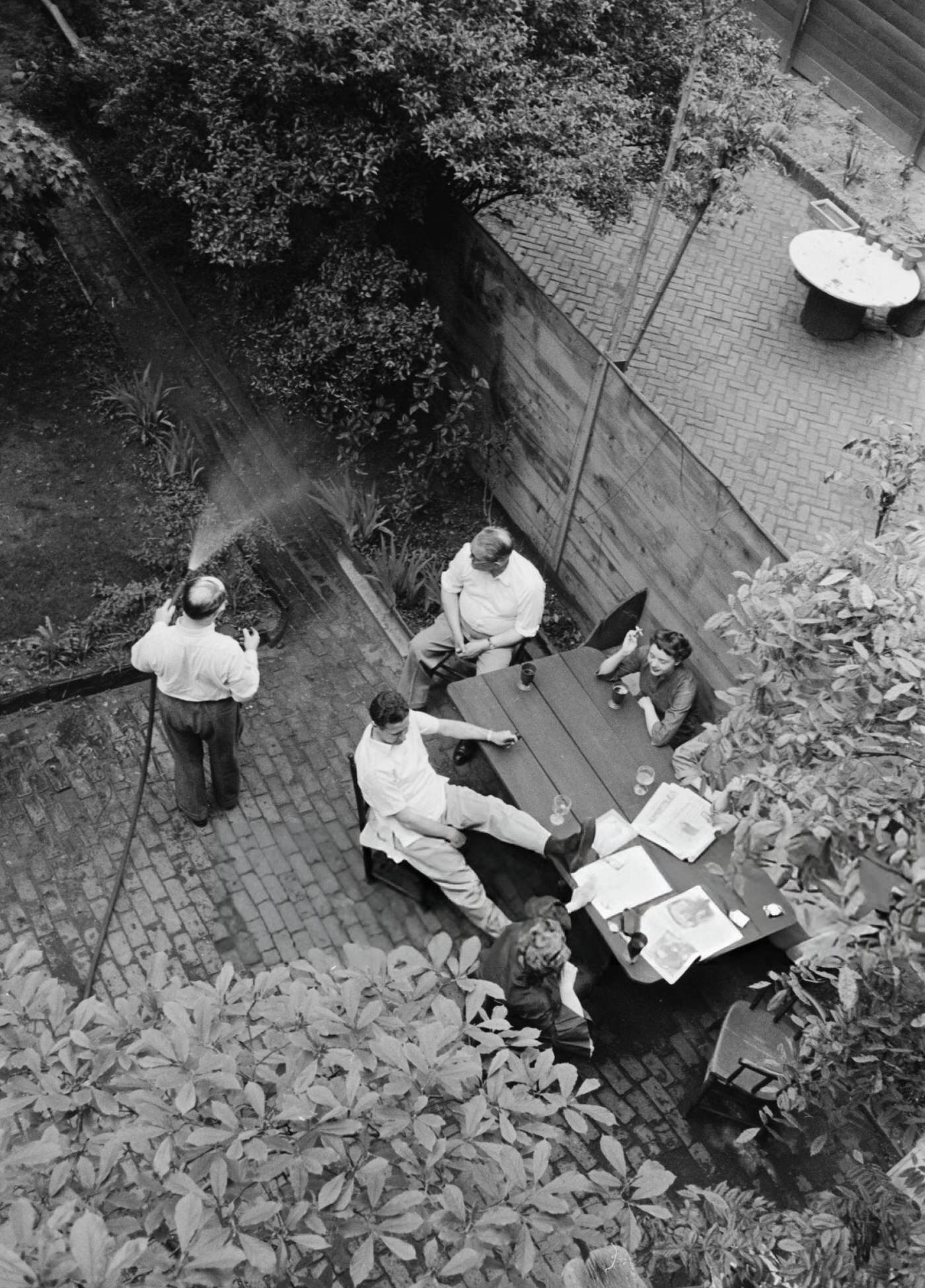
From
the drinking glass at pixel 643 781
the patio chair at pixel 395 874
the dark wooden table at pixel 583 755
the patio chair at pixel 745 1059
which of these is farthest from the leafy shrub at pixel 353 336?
the patio chair at pixel 745 1059

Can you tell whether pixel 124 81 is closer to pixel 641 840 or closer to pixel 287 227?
pixel 287 227

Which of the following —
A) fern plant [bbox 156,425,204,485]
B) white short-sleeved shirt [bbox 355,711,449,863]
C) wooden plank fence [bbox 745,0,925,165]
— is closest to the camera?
white short-sleeved shirt [bbox 355,711,449,863]

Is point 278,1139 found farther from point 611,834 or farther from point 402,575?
point 402,575

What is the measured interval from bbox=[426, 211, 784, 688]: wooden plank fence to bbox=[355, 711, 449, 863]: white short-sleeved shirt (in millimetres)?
1827

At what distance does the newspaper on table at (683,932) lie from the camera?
5227mm

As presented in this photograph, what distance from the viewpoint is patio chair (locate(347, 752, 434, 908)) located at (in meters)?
6.19

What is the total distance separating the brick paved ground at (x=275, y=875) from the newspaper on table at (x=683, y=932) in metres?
0.77

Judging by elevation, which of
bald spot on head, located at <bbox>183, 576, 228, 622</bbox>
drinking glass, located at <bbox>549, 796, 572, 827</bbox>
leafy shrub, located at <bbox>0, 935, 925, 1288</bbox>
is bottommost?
drinking glass, located at <bbox>549, 796, 572, 827</bbox>

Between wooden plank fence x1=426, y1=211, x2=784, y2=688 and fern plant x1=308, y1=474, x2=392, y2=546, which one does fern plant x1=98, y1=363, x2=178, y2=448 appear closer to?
fern plant x1=308, y1=474, x2=392, y2=546

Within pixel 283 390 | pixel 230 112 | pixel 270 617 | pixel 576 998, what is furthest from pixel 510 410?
pixel 576 998

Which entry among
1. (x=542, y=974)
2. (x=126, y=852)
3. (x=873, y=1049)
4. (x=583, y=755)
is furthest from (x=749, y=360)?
(x=873, y=1049)

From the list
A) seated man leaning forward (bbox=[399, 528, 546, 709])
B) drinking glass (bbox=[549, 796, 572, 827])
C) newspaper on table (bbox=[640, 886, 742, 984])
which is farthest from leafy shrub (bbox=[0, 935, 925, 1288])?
seated man leaning forward (bbox=[399, 528, 546, 709])

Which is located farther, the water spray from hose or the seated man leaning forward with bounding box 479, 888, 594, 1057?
the water spray from hose

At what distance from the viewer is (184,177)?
7.86 metres
